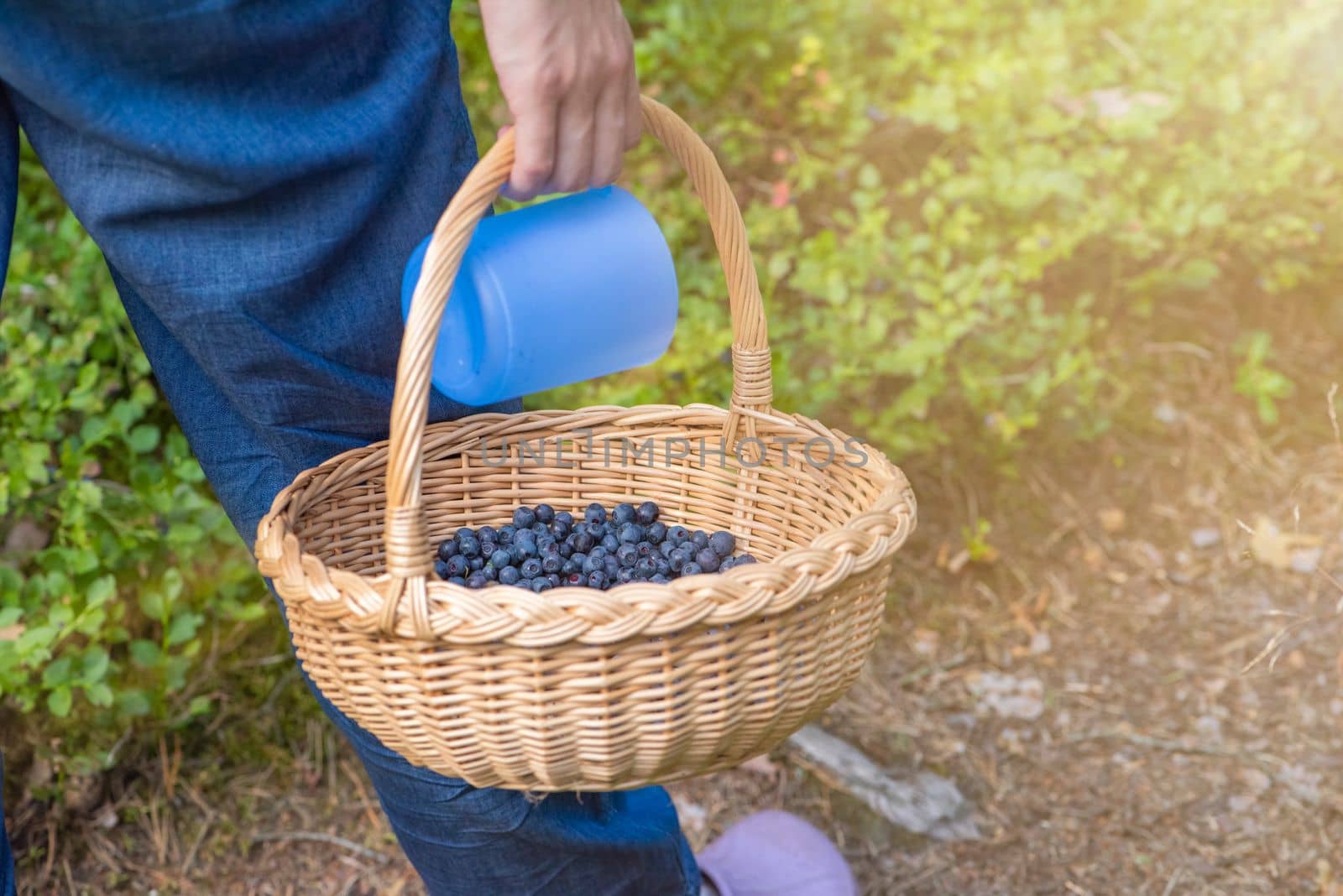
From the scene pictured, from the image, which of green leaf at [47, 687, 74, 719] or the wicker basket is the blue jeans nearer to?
the wicker basket

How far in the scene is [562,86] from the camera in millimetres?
853

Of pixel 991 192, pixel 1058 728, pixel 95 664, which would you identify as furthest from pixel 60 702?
pixel 991 192

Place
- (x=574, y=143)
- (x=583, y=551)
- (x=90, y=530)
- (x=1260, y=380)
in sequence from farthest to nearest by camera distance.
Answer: (x=1260, y=380) < (x=90, y=530) < (x=583, y=551) < (x=574, y=143)

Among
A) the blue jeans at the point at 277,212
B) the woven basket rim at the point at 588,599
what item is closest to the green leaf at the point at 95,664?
the blue jeans at the point at 277,212

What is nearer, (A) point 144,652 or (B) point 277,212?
(B) point 277,212

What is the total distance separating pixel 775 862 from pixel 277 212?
1.04m

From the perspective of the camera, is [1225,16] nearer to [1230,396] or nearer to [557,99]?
[1230,396]

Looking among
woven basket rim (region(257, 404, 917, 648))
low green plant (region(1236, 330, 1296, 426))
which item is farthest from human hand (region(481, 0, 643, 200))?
low green plant (region(1236, 330, 1296, 426))

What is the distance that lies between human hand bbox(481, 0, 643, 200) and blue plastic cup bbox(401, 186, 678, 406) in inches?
3.3

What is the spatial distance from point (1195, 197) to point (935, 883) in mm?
1350

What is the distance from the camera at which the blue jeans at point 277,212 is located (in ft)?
2.85

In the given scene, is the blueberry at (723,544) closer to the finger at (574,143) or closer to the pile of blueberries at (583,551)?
the pile of blueberries at (583,551)

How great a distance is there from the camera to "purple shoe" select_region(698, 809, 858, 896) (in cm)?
147

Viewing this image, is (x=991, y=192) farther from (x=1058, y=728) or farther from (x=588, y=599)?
(x=588, y=599)
